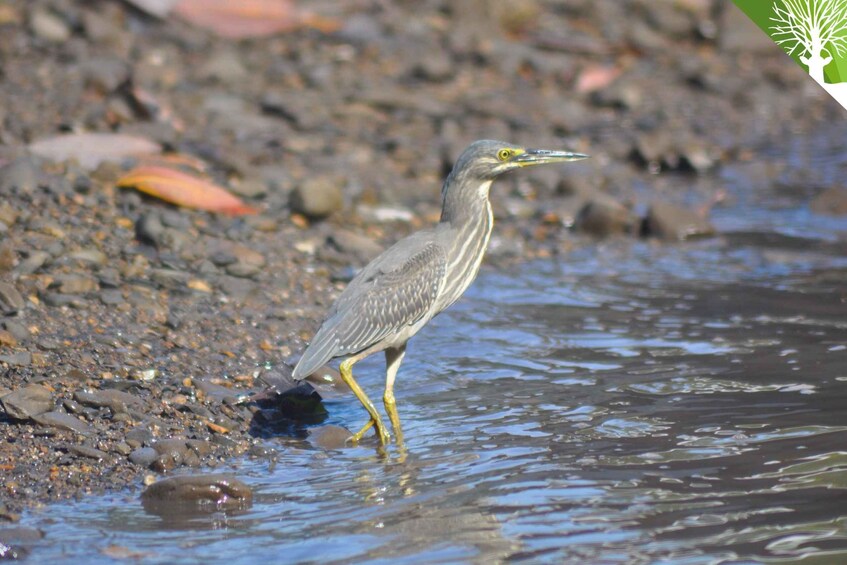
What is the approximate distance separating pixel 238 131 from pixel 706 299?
5.22 meters

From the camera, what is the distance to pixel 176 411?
22.7ft

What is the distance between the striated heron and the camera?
23.9 ft

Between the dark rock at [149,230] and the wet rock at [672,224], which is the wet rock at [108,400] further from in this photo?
the wet rock at [672,224]

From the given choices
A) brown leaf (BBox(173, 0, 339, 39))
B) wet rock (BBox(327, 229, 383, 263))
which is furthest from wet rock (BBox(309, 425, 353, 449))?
brown leaf (BBox(173, 0, 339, 39))

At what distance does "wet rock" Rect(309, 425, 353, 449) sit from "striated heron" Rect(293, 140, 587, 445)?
0.27ft

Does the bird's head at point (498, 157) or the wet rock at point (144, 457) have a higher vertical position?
the bird's head at point (498, 157)

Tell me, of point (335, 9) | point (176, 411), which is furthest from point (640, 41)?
point (176, 411)

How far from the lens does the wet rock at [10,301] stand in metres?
7.61

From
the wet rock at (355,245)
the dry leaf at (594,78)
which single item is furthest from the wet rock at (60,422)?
the dry leaf at (594,78)

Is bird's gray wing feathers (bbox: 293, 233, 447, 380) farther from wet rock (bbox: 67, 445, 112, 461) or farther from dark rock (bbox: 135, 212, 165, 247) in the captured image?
dark rock (bbox: 135, 212, 165, 247)

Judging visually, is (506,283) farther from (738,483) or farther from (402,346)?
(738,483)

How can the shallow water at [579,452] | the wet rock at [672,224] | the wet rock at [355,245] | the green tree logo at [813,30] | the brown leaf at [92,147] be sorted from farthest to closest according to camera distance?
the wet rock at [672,224], the brown leaf at [92,147], the wet rock at [355,245], the green tree logo at [813,30], the shallow water at [579,452]

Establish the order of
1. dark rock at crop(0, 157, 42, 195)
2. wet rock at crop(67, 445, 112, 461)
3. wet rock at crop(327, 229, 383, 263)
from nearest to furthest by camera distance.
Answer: wet rock at crop(67, 445, 112, 461) < dark rock at crop(0, 157, 42, 195) < wet rock at crop(327, 229, 383, 263)

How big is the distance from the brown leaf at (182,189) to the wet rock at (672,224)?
12.0 feet
